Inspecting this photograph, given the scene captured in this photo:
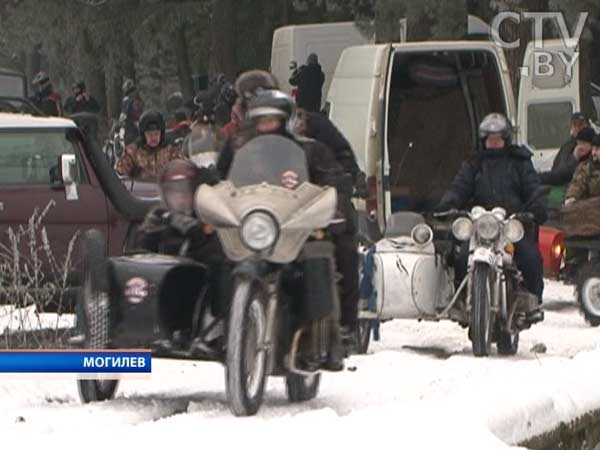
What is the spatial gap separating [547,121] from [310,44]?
8.94 metres

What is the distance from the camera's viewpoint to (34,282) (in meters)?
13.0

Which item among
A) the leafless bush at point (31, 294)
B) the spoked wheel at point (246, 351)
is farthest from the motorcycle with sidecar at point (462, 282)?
the spoked wheel at point (246, 351)

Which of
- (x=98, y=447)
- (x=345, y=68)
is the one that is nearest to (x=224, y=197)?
(x=98, y=447)

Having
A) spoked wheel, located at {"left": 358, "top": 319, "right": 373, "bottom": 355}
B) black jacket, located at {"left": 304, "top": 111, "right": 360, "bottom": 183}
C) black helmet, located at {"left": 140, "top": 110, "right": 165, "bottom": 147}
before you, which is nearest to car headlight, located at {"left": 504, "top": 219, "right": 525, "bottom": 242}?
spoked wheel, located at {"left": 358, "top": 319, "right": 373, "bottom": 355}

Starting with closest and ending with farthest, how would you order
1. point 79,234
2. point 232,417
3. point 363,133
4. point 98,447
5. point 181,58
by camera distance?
point 98,447 → point 232,417 → point 79,234 → point 363,133 → point 181,58

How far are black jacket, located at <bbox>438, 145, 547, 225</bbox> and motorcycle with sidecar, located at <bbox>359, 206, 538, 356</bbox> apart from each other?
0.70ft

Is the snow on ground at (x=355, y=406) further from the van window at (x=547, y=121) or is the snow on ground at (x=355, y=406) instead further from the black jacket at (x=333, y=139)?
the van window at (x=547, y=121)

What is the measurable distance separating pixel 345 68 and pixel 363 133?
1.38 m

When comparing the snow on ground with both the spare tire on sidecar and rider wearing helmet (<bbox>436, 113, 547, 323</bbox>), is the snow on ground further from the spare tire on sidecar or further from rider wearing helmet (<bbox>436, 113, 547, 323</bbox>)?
the spare tire on sidecar

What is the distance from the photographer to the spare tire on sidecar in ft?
54.3

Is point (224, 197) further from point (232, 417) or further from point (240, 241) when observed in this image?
point (232, 417)

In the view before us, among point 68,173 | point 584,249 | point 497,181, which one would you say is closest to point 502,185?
point 497,181

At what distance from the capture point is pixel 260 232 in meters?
9.79

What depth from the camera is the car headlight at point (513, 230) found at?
13.8 meters
